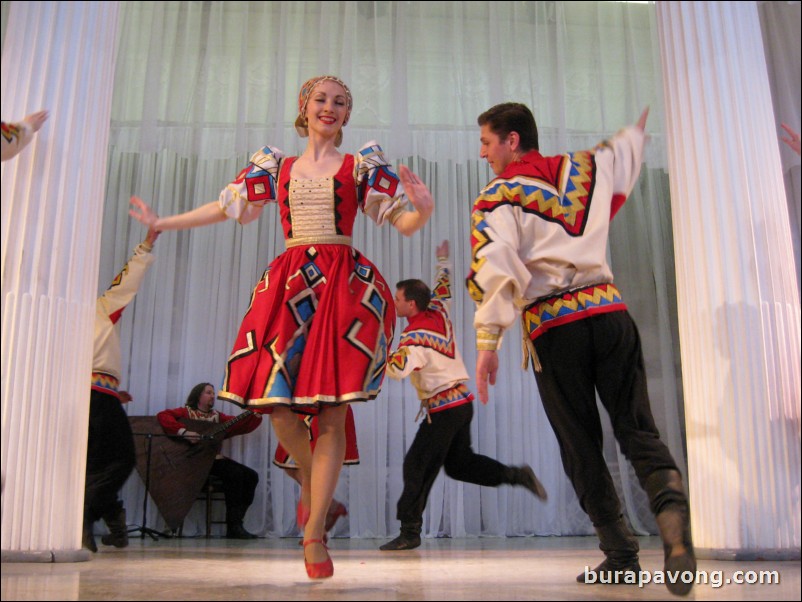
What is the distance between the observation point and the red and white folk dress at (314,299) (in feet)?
8.55

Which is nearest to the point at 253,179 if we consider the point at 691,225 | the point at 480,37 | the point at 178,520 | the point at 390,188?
the point at 390,188

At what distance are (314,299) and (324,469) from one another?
1.76ft

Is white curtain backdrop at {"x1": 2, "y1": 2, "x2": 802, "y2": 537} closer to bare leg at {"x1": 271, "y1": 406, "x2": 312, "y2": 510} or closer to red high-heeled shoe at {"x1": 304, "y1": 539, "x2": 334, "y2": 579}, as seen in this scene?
bare leg at {"x1": 271, "y1": 406, "x2": 312, "y2": 510}

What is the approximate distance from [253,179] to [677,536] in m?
1.78

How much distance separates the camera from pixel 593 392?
2.46 metres

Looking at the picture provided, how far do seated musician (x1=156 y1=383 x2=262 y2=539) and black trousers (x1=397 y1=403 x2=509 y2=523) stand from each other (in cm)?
156

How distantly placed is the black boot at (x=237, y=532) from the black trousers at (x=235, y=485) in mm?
19

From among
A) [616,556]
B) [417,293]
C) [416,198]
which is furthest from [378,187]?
[417,293]

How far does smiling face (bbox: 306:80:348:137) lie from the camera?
9.82 ft

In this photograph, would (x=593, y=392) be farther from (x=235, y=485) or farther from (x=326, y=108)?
(x=235, y=485)

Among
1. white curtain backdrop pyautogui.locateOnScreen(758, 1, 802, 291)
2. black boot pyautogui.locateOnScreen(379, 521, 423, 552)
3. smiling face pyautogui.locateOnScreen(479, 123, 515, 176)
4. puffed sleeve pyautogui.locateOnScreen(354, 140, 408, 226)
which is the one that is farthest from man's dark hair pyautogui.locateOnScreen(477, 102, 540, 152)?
white curtain backdrop pyautogui.locateOnScreen(758, 1, 802, 291)

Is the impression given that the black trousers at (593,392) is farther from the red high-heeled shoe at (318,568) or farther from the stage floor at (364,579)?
the red high-heeled shoe at (318,568)

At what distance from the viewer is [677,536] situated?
2.08 m

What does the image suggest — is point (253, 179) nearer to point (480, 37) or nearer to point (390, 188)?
point (390, 188)
